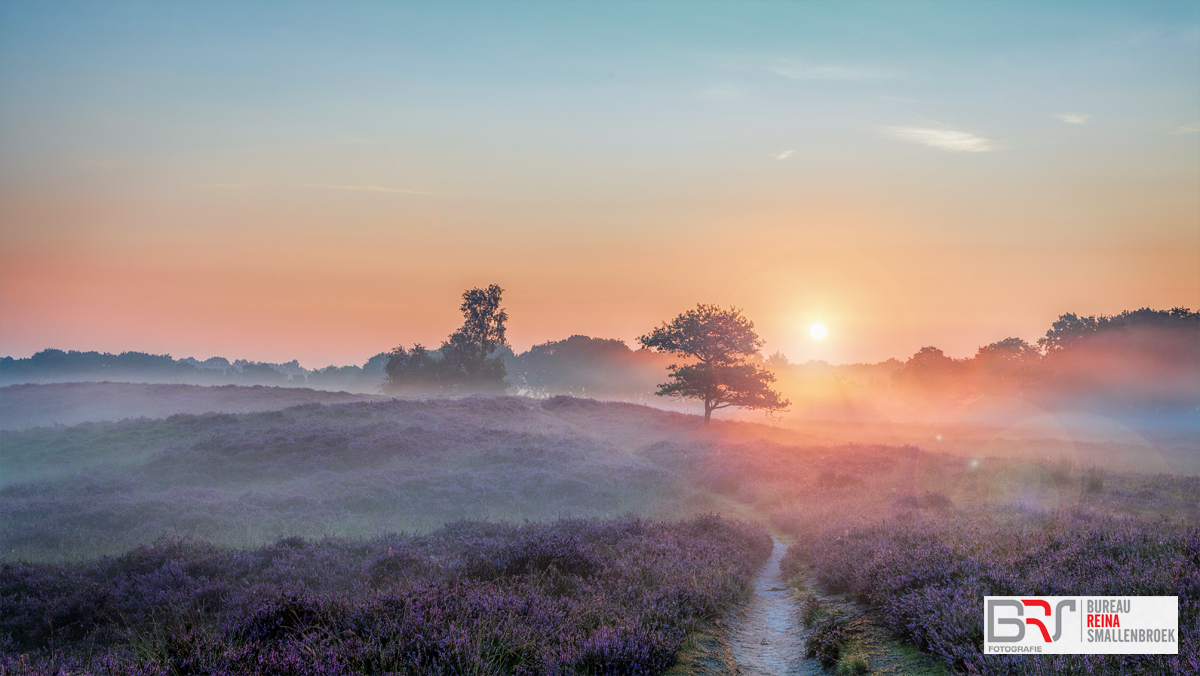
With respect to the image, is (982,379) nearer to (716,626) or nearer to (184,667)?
(716,626)

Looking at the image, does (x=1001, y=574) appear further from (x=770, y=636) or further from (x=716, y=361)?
(x=716, y=361)

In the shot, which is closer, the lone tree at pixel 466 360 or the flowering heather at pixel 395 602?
the flowering heather at pixel 395 602

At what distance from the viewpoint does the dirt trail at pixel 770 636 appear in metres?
7.41

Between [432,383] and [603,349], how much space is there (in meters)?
53.4

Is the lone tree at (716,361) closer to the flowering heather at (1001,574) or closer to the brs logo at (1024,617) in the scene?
the flowering heather at (1001,574)

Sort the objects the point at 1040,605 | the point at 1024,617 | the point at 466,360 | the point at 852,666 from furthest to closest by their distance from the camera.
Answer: the point at 466,360 → the point at 852,666 → the point at 1040,605 → the point at 1024,617

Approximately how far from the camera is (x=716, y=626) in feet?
28.2

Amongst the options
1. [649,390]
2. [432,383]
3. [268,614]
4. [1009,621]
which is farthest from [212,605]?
[649,390]

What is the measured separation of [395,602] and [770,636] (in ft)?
17.1

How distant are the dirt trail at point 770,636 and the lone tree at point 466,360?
63.7 meters

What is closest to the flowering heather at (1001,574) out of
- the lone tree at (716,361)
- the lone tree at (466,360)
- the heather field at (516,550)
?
the heather field at (516,550)

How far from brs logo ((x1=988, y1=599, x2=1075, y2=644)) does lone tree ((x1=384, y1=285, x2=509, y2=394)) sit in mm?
68029

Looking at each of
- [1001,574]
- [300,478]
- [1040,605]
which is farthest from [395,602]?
[300,478]

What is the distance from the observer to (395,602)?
675 centimetres
